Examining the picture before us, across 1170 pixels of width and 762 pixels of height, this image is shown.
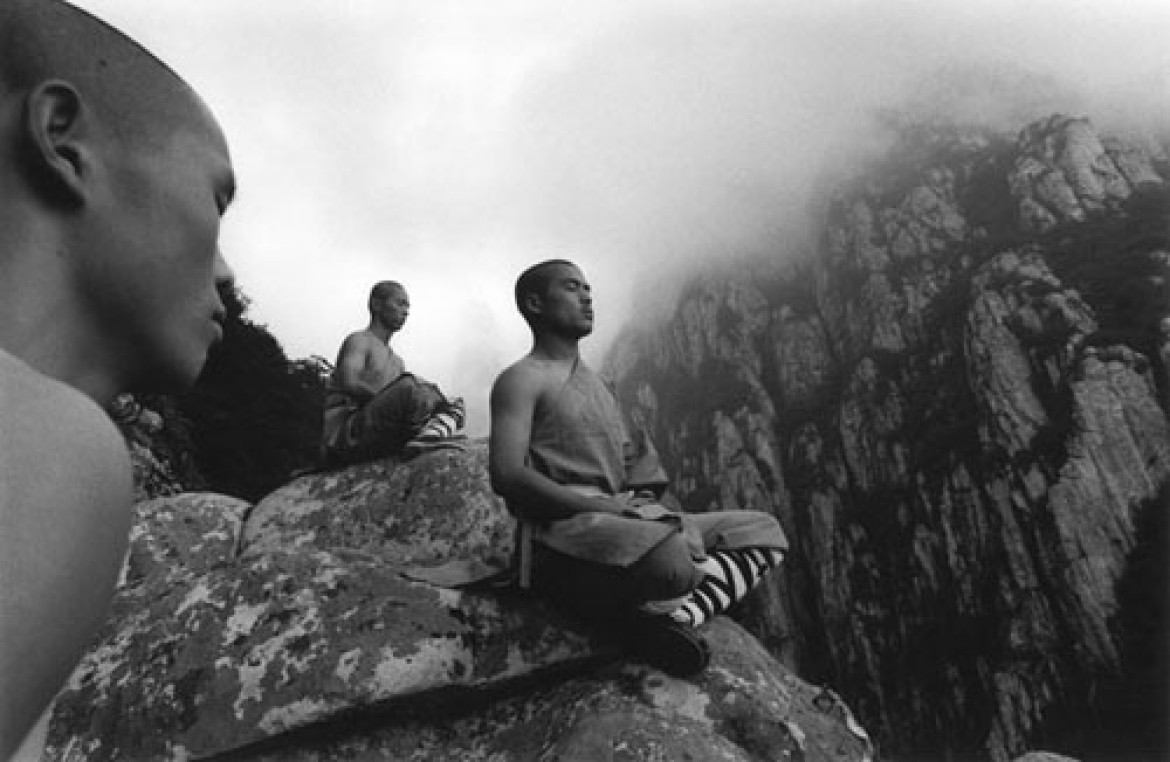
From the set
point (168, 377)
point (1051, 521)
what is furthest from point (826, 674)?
point (168, 377)

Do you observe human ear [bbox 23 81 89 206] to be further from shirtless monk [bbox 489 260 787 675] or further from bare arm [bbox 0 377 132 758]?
shirtless monk [bbox 489 260 787 675]

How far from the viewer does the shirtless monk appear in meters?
3.77

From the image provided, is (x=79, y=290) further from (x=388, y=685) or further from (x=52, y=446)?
(x=388, y=685)

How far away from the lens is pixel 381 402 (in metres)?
7.50

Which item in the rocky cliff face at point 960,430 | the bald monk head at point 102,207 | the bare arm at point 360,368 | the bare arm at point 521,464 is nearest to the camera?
the bald monk head at point 102,207

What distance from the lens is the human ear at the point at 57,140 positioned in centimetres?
110

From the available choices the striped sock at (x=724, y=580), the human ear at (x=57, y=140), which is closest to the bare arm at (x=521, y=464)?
the striped sock at (x=724, y=580)

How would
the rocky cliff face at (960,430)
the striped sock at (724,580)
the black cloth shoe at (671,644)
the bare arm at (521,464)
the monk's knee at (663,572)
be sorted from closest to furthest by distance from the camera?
the monk's knee at (663,572), the black cloth shoe at (671,644), the bare arm at (521,464), the striped sock at (724,580), the rocky cliff face at (960,430)

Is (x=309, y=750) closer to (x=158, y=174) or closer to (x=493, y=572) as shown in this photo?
(x=493, y=572)

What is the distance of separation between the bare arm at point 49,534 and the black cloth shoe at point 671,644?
3.20 m

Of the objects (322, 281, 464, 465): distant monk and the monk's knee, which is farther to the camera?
(322, 281, 464, 465): distant monk

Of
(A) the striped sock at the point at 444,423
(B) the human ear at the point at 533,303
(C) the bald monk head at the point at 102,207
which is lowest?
(C) the bald monk head at the point at 102,207

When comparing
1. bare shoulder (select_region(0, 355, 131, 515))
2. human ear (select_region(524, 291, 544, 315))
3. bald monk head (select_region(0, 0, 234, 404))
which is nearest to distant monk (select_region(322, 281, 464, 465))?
human ear (select_region(524, 291, 544, 315))

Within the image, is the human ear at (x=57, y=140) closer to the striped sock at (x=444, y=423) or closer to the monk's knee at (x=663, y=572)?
the monk's knee at (x=663, y=572)
